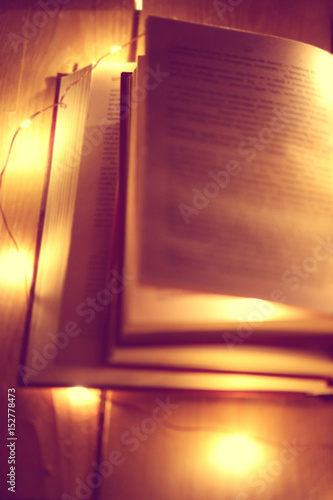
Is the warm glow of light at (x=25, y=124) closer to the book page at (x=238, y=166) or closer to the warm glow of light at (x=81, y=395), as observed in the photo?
the book page at (x=238, y=166)

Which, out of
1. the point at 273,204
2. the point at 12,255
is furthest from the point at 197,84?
the point at 12,255

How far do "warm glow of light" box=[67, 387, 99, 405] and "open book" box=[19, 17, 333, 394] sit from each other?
1.3 inches

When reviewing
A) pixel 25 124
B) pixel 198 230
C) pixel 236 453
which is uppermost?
pixel 25 124

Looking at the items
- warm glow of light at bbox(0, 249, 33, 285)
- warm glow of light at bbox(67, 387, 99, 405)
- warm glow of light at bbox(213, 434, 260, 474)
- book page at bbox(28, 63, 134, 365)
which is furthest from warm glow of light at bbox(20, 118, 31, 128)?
warm glow of light at bbox(213, 434, 260, 474)

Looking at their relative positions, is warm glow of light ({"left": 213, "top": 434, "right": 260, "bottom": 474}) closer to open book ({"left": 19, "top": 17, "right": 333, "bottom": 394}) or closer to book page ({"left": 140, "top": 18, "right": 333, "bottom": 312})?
open book ({"left": 19, "top": 17, "right": 333, "bottom": 394})

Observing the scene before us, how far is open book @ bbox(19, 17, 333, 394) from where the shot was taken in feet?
1.33

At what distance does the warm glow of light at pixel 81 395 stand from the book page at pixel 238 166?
163 millimetres

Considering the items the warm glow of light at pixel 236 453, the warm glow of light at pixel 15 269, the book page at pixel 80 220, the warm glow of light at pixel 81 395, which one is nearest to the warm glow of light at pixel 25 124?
the book page at pixel 80 220

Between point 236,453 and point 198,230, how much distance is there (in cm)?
24

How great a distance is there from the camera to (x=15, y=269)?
1.72 feet

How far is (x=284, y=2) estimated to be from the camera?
0.69m

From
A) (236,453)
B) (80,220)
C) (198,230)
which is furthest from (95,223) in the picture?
(236,453)

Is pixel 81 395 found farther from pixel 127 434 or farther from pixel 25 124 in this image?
pixel 25 124

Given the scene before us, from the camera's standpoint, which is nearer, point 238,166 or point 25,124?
point 238,166
